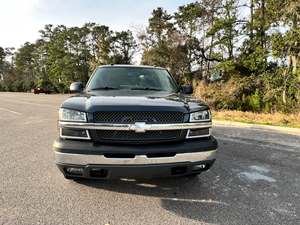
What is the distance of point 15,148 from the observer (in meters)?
7.74

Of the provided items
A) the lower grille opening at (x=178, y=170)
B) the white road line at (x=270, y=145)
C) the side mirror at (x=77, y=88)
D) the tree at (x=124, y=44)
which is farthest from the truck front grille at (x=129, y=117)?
the tree at (x=124, y=44)

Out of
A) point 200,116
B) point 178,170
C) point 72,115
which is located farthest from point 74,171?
point 200,116

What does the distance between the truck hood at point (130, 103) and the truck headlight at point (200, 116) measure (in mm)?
56

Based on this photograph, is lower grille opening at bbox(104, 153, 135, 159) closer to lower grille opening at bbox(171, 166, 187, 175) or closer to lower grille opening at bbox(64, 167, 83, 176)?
lower grille opening at bbox(64, 167, 83, 176)

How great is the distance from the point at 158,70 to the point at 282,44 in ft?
61.7

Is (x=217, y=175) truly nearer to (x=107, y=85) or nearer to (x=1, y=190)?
(x=107, y=85)

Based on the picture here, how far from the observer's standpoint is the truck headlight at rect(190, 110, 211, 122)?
14.9 feet

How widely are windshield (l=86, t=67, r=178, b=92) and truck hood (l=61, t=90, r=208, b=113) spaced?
2.44 feet

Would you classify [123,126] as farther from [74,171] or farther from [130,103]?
[74,171]

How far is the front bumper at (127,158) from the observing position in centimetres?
414

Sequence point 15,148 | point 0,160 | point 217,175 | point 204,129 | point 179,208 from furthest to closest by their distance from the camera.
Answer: point 15,148 → point 0,160 → point 217,175 → point 204,129 → point 179,208

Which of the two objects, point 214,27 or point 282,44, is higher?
point 214,27

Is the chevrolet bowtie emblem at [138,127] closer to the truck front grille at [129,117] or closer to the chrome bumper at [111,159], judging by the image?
the truck front grille at [129,117]

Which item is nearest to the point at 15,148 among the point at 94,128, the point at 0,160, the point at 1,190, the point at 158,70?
the point at 0,160
